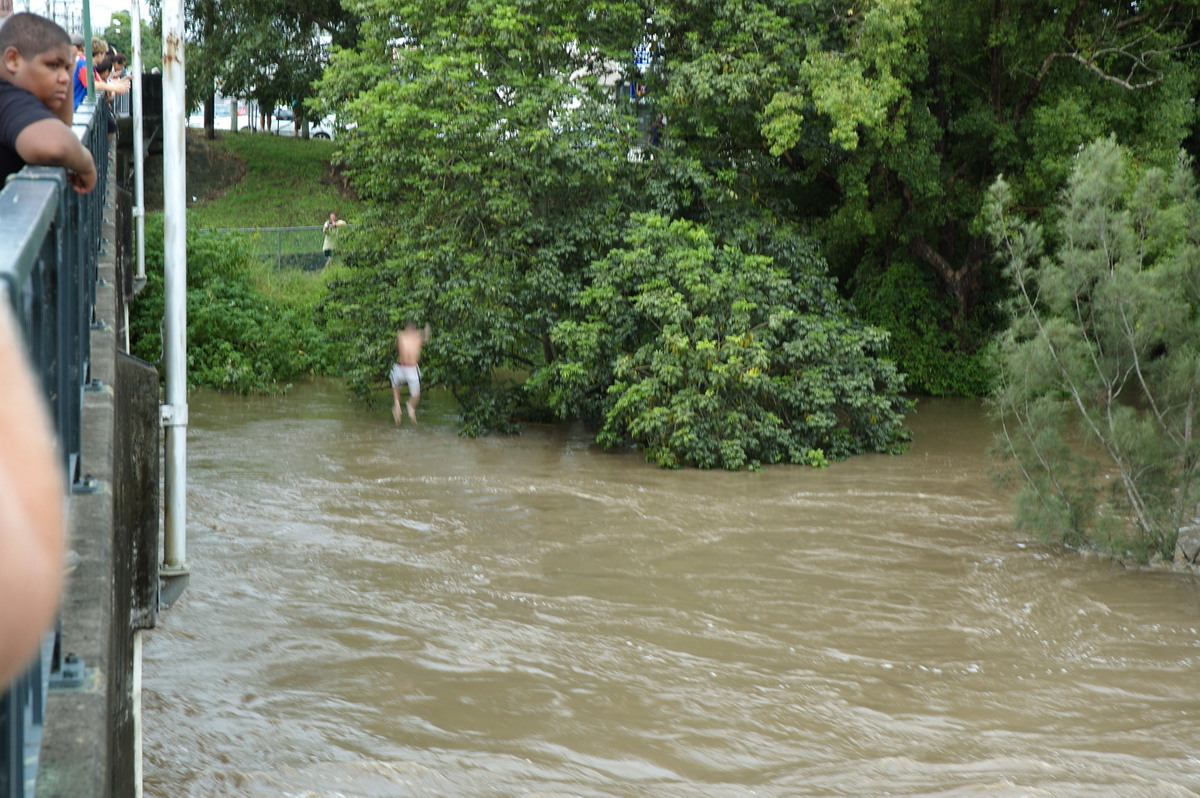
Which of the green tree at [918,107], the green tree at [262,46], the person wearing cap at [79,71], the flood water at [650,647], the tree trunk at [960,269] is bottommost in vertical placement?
the flood water at [650,647]

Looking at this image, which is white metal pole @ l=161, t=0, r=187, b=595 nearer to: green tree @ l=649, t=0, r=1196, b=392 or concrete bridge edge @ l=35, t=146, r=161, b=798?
concrete bridge edge @ l=35, t=146, r=161, b=798

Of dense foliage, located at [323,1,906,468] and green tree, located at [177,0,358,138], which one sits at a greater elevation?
green tree, located at [177,0,358,138]

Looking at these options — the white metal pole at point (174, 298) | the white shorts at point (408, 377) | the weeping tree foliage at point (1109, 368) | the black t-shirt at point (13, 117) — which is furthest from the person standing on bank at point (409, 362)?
the black t-shirt at point (13, 117)

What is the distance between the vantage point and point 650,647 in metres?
9.60

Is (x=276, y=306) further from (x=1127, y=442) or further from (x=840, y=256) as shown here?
(x=1127, y=442)

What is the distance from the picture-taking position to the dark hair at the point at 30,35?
3.93m

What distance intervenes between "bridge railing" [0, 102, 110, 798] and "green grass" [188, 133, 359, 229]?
31169 mm

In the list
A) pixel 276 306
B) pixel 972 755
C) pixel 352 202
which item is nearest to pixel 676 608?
pixel 972 755

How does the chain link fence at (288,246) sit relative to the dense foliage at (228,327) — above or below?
above

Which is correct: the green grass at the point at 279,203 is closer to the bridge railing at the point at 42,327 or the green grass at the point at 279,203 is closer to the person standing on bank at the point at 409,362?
the person standing on bank at the point at 409,362

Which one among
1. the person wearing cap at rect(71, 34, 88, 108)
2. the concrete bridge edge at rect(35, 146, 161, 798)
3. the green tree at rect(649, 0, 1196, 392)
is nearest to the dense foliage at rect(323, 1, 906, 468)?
the green tree at rect(649, 0, 1196, 392)

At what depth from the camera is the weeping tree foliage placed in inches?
453

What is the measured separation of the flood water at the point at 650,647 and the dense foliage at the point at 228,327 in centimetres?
770

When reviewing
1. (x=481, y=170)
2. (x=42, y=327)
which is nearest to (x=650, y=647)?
(x=42, y=327)
